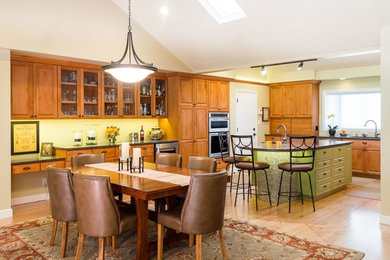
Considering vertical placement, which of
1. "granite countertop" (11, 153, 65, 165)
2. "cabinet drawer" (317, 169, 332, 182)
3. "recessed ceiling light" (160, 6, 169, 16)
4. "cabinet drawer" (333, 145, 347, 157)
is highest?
"recessed ceiling light" (160, 6, 169, 16)

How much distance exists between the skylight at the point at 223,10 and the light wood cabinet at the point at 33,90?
2700 mm

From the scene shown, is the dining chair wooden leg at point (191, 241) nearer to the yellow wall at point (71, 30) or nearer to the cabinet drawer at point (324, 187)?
the cabinet drawer at point (324, 187)

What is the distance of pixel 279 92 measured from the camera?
30.1ft

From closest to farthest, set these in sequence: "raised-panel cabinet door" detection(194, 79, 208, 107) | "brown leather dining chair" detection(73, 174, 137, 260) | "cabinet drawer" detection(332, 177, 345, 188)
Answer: "brown leather dining chair" detection(73, 174, 137, 260)
"cabinet drawer" detection(332, 177, 345, 188)
"raised-panel cabinet door" detection(194, 79, 208, 107)

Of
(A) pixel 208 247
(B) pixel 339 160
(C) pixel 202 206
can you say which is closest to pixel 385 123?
(B) pixel 339 160

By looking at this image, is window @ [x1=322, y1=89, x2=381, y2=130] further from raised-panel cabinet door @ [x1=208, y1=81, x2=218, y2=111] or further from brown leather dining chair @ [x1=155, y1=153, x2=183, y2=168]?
brown leather dining chair @ [x1=155, y1=153, x2=183, y2=168]

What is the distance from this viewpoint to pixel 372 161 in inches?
287

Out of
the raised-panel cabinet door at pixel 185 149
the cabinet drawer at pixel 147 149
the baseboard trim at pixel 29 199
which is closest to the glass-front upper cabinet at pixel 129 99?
the cabinet drawer at pixel 147 149

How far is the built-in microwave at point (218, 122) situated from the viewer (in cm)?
765

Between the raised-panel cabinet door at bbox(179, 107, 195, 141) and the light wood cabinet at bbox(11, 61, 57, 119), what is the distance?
2.55 meters

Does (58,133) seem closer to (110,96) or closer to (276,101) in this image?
(110,96)

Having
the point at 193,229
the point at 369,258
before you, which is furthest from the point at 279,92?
the point at 193,229

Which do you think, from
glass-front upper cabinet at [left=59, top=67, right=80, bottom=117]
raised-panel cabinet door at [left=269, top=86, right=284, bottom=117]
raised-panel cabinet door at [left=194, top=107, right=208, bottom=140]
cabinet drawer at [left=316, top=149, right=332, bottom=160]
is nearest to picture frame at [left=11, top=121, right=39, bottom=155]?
glass-front upper cabinet at [left=59, top=67, right=80, bottom=117]

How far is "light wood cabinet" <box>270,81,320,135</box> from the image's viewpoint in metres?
8.52
